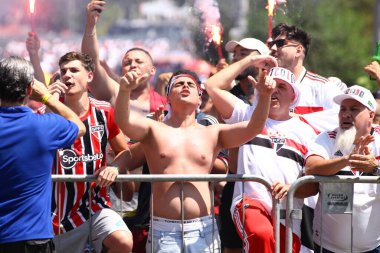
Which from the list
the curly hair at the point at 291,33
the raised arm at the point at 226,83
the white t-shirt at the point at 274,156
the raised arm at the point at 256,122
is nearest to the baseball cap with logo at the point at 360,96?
the white t-shirt at the point at 274,156

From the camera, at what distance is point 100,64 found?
9.24m

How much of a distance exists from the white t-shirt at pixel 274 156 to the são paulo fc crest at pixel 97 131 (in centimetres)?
109

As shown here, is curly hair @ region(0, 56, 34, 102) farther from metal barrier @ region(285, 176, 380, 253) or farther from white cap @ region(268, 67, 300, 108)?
white cap @ region(268, 67, 300, 108)

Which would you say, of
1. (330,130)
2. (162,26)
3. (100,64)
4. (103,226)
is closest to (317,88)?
(330,130)

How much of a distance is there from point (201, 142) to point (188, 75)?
2.10 ft

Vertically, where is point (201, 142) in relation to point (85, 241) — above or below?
above

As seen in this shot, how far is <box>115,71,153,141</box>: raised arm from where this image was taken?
727 centimetres

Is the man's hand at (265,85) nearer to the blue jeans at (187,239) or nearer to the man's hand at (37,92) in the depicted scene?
the blue jeans at (187,239)

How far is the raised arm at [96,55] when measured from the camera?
29.3 feet

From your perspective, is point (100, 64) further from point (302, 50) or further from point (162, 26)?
point (162, 26)

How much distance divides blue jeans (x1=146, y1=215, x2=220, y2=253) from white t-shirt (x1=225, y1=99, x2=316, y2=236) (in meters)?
0.41

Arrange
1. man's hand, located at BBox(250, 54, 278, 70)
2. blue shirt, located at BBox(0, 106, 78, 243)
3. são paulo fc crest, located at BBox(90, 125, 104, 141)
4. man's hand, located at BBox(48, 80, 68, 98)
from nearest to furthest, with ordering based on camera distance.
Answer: blue shirt, located at BBox(0, 106, 78, 243), man's hand, located at BBox(48, 80, 68, 98), são paulo fc crest, located at BBox(90, 125, 104, 141), man's hand, located at BBox(250, 54, 278, 70)

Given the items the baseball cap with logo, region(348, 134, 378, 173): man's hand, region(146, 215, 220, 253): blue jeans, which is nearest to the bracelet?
region(146, 215, 220, 253): blue jeans

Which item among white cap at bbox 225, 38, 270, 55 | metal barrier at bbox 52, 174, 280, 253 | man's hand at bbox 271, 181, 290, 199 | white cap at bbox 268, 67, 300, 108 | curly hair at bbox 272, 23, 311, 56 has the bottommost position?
man's hand at bbox 271, 181, 290, 199
